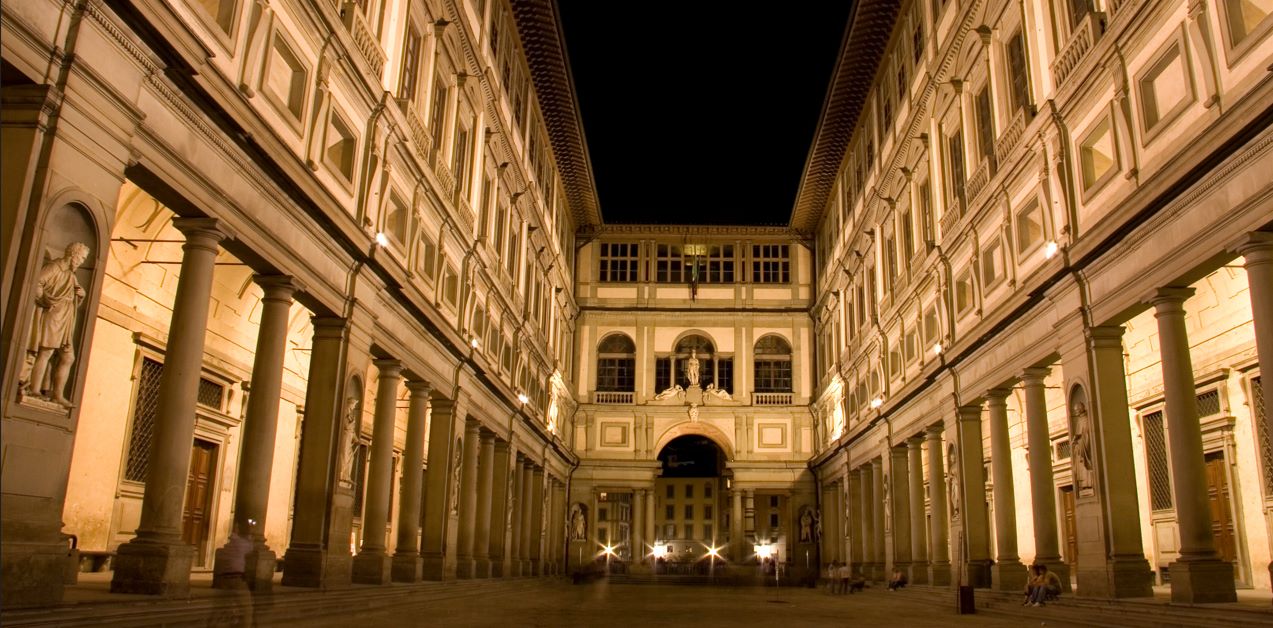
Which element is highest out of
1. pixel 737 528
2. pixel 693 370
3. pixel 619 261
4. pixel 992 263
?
pixel 619 261

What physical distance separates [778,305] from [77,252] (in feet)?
155

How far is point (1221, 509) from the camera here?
2339cm

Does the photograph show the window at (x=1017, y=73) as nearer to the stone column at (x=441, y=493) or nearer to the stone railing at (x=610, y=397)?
the stone column at (x=441, y=493)

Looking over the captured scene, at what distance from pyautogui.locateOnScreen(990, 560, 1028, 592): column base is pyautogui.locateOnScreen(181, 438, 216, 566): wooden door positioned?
785 inches

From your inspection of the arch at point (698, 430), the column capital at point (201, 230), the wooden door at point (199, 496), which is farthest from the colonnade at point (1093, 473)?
the arch at point (698, 430)

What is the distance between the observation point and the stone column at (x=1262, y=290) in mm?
13898

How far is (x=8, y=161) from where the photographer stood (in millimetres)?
10234

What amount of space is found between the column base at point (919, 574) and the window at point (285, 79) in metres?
25.9

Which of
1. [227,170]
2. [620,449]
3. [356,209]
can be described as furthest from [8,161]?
[620,449]

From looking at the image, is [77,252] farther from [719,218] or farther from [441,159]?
→ [719,218]

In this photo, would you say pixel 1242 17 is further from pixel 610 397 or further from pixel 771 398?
pixel 610 397

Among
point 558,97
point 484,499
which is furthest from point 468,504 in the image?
point 558,97

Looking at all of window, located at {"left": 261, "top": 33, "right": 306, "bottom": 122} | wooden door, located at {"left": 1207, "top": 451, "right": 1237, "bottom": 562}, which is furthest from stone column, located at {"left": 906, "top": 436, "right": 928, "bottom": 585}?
window, located at {"left": 261, "top": 33, "right": 306, "bottom": 122}

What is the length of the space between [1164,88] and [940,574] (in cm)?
1853
